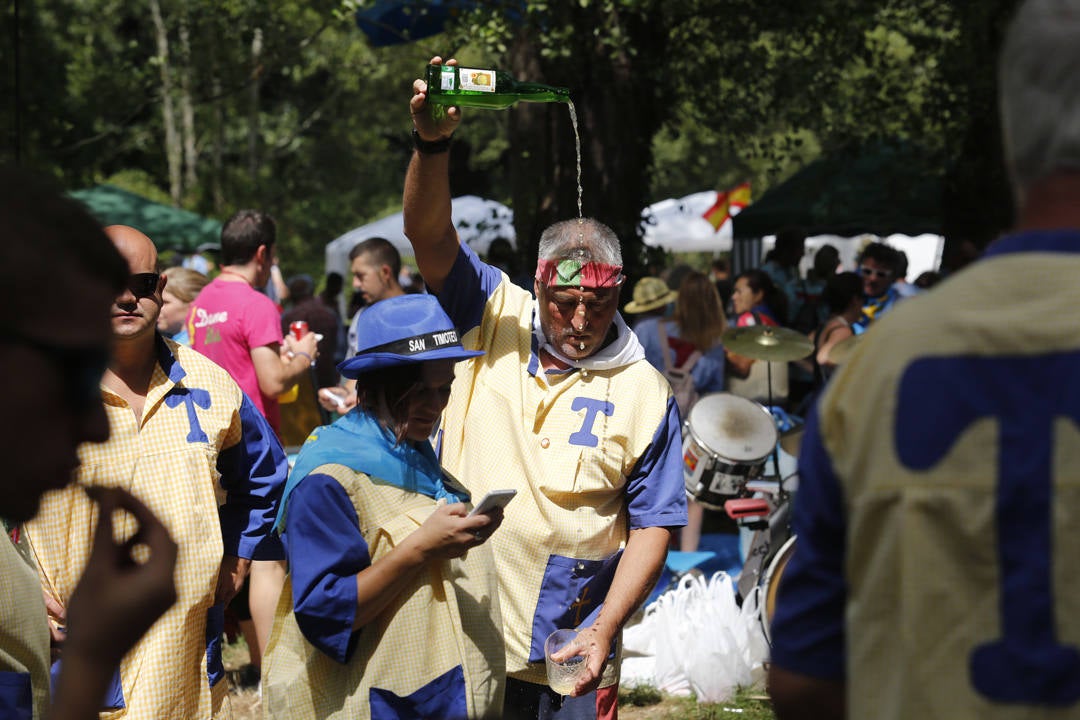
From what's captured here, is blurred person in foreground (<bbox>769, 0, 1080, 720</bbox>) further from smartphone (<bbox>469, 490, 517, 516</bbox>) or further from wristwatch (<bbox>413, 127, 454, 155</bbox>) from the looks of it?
wristwatch (<bbox>413, 127, 454, 155</bbox>)

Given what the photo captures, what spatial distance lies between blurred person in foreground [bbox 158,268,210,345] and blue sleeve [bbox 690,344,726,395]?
3.74 meters

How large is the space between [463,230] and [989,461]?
13.4 metres

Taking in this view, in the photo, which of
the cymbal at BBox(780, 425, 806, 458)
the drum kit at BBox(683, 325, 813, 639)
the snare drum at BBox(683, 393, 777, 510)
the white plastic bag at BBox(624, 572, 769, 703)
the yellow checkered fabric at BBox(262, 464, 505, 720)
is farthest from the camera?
the cymbal at BBox(780, 425, 806, 458)

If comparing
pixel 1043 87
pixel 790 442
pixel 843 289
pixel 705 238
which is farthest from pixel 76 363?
pixel 705 238

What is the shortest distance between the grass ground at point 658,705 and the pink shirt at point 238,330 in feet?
4.94

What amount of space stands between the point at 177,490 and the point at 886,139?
9.91 metres

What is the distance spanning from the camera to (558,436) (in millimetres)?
3564

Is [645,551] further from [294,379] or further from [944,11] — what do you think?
[944,11]

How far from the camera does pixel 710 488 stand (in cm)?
741

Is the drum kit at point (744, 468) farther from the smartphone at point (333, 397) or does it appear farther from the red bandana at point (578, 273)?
the red bandana at point (578, 273)

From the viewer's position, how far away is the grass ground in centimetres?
622

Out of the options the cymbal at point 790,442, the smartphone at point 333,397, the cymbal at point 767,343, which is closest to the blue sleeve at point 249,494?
the smartphone at point 333,397

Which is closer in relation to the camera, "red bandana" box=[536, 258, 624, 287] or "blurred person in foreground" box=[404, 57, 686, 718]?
"blurred person in foreground" box=[404, 57, 686, 718]

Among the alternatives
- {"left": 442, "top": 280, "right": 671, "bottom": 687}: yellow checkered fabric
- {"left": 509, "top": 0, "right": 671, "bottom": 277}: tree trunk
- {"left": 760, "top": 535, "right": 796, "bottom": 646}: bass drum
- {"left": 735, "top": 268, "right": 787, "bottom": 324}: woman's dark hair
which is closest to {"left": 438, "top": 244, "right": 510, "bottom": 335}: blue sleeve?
{"left": 442, "top": 280, "right": 671, "bottom": 687}: yellow checkered fabric
